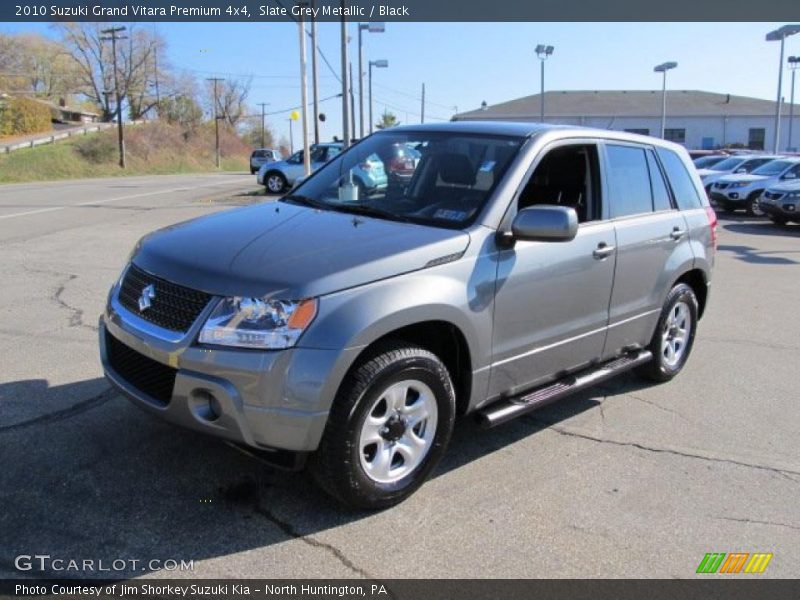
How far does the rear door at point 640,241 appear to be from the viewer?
4.61 meters

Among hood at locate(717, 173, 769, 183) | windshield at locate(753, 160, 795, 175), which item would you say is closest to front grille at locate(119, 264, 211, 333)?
hood at locate(717, 173, 769, 183)

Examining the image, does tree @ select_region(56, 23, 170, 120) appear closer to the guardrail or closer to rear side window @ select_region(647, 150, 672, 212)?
the guardrail

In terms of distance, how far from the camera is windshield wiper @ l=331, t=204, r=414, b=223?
3.90m

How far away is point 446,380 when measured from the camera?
3.53 meters

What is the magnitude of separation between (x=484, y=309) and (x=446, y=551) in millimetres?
1199

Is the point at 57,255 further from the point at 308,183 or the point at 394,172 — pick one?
the point at 394,172

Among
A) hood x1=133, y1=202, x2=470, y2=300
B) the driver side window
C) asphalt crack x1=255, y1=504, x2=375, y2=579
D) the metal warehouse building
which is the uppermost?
the metal warehouse building

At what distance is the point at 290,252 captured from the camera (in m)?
3.34

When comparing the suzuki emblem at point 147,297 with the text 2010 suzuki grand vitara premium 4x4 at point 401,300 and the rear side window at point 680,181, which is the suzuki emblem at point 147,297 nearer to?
the text 2010 suzuki grand vitara premium 4x4 at point 401,300

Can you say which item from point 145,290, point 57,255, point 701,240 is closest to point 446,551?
point 145,290

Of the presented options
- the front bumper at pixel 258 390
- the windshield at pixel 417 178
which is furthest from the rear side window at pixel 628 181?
the front bumper at pixel 258 390

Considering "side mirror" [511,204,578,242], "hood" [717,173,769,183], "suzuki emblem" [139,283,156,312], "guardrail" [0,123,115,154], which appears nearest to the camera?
"suzuki emblem" [139,283,156,312]

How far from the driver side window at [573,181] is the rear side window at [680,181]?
0.97 m

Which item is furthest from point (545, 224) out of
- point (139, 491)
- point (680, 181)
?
point (139, 491)
